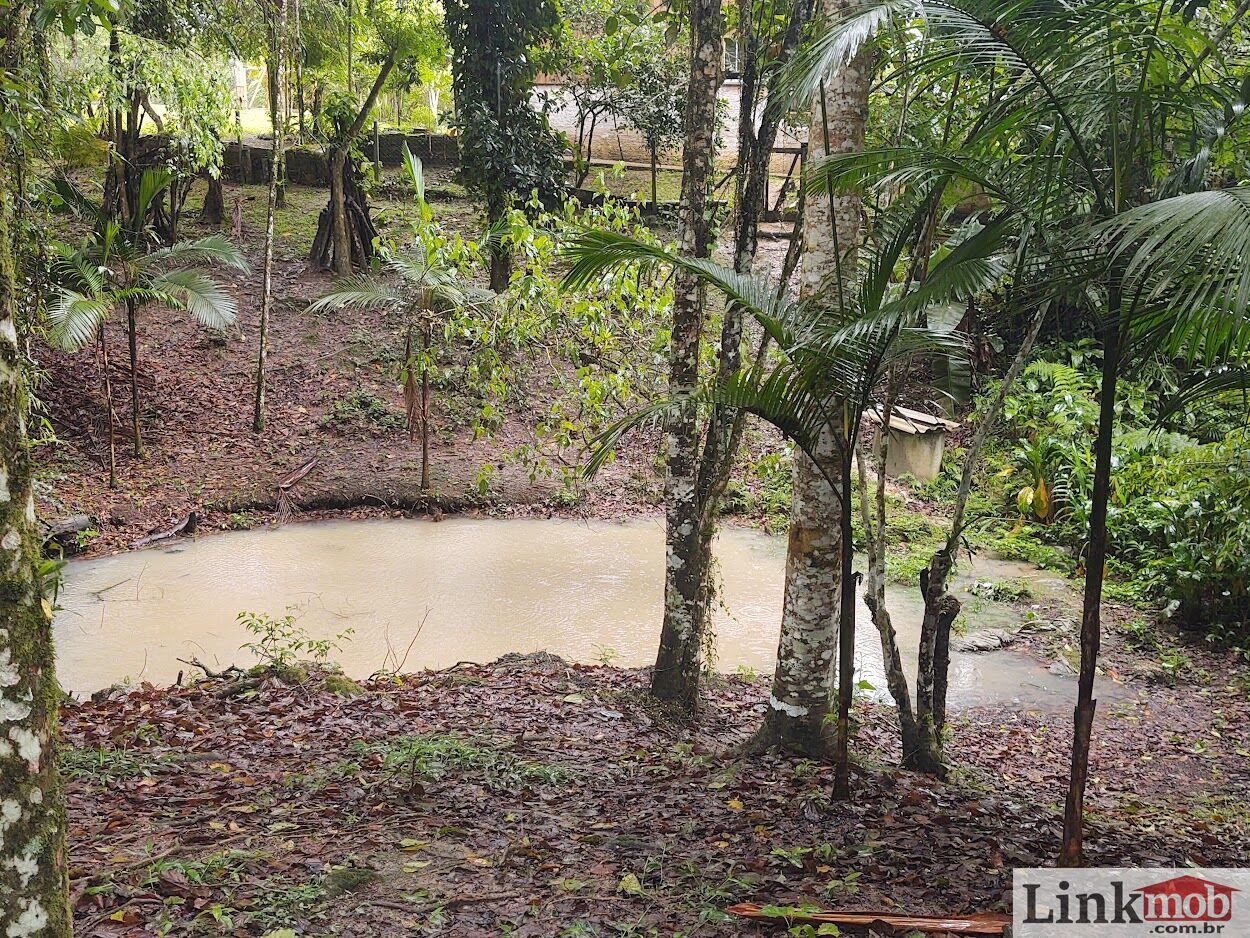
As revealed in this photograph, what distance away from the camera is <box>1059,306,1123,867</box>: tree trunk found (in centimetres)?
267

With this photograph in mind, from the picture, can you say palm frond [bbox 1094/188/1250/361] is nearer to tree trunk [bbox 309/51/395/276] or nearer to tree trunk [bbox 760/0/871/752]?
tree trunk [bbox 760/0/871/752]

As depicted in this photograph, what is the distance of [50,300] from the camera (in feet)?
29.8

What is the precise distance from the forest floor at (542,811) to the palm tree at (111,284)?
4679mm

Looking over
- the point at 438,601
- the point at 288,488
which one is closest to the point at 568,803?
the point at 438,601

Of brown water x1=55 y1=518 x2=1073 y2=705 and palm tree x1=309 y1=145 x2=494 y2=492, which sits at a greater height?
palm tree x1=309 y1=145 x2=494 y2=492

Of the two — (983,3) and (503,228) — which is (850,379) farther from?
(503,228)

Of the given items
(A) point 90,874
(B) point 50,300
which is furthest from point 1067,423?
(B) point 50,300

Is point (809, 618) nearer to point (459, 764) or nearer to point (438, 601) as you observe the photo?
point (459, 764)

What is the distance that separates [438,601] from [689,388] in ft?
11.9

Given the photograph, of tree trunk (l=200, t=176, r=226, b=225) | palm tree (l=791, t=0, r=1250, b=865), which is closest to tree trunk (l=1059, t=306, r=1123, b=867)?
palm tree (l=791, t=0, r=1250, b=865)

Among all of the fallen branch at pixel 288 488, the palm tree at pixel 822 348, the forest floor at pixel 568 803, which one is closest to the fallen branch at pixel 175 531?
the fallen branch at pixel 288 488

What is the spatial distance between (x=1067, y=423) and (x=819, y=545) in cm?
717

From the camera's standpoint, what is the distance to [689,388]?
4617 mm

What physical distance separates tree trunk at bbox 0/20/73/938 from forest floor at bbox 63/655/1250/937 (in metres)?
0.65
